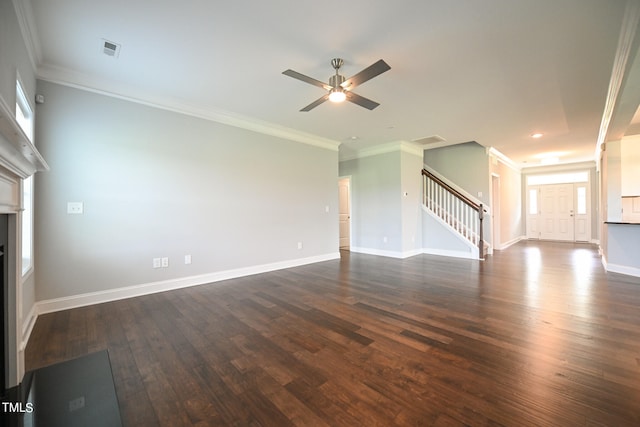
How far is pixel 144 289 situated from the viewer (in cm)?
356

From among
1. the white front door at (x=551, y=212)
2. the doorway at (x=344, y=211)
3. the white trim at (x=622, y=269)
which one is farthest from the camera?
the white front door at (x=551, y=212)

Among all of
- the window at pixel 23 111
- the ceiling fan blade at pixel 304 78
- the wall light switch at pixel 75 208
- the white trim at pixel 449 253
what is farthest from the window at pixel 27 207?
the white trim at pixel 449 253

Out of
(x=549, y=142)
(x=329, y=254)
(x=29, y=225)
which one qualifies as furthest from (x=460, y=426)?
(x=549, y=142)

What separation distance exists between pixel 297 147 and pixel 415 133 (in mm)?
2391

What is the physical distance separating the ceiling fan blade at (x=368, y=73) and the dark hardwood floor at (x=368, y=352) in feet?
7.62

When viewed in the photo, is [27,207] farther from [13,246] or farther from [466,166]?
[466,166]

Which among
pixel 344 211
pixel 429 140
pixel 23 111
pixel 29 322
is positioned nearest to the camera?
pixel 29 322

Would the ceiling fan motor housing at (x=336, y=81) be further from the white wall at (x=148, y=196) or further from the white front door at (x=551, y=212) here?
the white front door at (x=551, y=212)

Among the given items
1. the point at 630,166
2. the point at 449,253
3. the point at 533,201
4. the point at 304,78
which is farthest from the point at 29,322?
the point at 533,201

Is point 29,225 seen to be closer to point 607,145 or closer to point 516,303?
point 516,303

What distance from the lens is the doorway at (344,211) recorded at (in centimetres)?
769

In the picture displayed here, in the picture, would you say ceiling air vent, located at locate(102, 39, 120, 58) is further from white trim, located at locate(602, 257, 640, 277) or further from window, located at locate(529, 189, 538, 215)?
window, located at locate(529, 189, 538, 215)

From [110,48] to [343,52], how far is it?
2.26 m

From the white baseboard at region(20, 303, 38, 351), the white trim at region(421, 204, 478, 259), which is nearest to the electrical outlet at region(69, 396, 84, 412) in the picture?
the white baseboard at region(20, 303, 38, 351)
